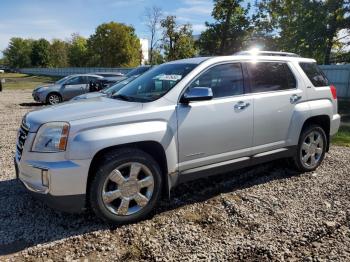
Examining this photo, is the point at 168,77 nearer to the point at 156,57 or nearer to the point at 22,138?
the point at 22,138

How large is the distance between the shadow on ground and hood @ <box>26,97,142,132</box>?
107 centimetres

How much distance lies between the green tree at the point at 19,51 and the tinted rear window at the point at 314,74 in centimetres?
11618

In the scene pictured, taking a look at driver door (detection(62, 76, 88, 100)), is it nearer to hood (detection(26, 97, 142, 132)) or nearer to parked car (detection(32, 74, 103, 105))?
parked car (detection(32, 74, 103, 105))

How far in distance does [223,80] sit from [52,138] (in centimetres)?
217

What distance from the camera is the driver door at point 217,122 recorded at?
4051mm

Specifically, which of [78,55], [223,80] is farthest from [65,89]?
[78,55]

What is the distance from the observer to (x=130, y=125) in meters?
3.70

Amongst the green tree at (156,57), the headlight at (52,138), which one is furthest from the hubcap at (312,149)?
the green tree at (156,57)

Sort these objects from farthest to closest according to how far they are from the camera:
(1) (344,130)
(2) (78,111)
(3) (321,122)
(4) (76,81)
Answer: (4) (76,81) → (1) (344,130) → (3) (321,122) → (2) (78,111)

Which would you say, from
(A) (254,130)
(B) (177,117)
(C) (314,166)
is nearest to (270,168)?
(C) (314,166)

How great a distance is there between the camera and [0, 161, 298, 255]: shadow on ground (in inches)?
143

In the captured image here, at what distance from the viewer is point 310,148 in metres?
5.50

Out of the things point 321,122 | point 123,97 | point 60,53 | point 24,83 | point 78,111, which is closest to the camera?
point 78,111

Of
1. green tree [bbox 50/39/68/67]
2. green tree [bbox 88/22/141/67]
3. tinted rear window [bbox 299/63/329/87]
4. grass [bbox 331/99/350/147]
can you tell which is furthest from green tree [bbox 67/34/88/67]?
tinted rear window [bbox 299/63/329/87]
